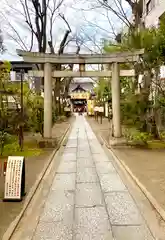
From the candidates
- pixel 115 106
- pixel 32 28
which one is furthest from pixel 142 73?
pixel 32 28

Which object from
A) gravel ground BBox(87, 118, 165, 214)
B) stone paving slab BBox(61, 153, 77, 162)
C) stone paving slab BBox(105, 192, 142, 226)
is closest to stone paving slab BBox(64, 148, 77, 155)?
stone paving slab BBox(61, 153, 77, 162)

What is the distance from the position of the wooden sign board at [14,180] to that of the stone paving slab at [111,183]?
203 cm

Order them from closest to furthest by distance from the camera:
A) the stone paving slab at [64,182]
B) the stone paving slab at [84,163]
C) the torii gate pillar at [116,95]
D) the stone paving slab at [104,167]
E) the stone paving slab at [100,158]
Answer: the stone paving slab at [64,182]
the stone paving slab at [104,167]
the stone paving slab at [84,163]
the stone paving slab at [100,158]
the torii gate pillar at [116,95]

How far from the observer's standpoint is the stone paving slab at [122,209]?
6.55 m

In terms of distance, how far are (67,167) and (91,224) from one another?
6017 millimetres

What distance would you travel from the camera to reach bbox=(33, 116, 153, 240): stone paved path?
5925 millimetres

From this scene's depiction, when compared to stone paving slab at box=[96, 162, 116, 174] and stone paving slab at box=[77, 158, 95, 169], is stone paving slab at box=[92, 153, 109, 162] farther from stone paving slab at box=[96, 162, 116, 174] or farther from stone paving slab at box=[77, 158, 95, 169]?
stone paving slab at box=[96, 162, 116, 174]

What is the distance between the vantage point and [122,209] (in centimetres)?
729

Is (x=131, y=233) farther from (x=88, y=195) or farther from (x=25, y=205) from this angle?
(x=88, y=195)

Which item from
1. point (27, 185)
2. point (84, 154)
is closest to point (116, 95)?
point (84, 154)

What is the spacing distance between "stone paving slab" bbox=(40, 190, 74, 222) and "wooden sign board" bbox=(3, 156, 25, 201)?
65cm

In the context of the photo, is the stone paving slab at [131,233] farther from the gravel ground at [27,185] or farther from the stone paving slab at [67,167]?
the stone paving slab at [67,167]

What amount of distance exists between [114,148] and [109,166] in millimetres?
4608

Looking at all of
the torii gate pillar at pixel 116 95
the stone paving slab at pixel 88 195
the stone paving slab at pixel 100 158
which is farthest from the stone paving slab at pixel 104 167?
the torii gate pillar at pixel 116 95
